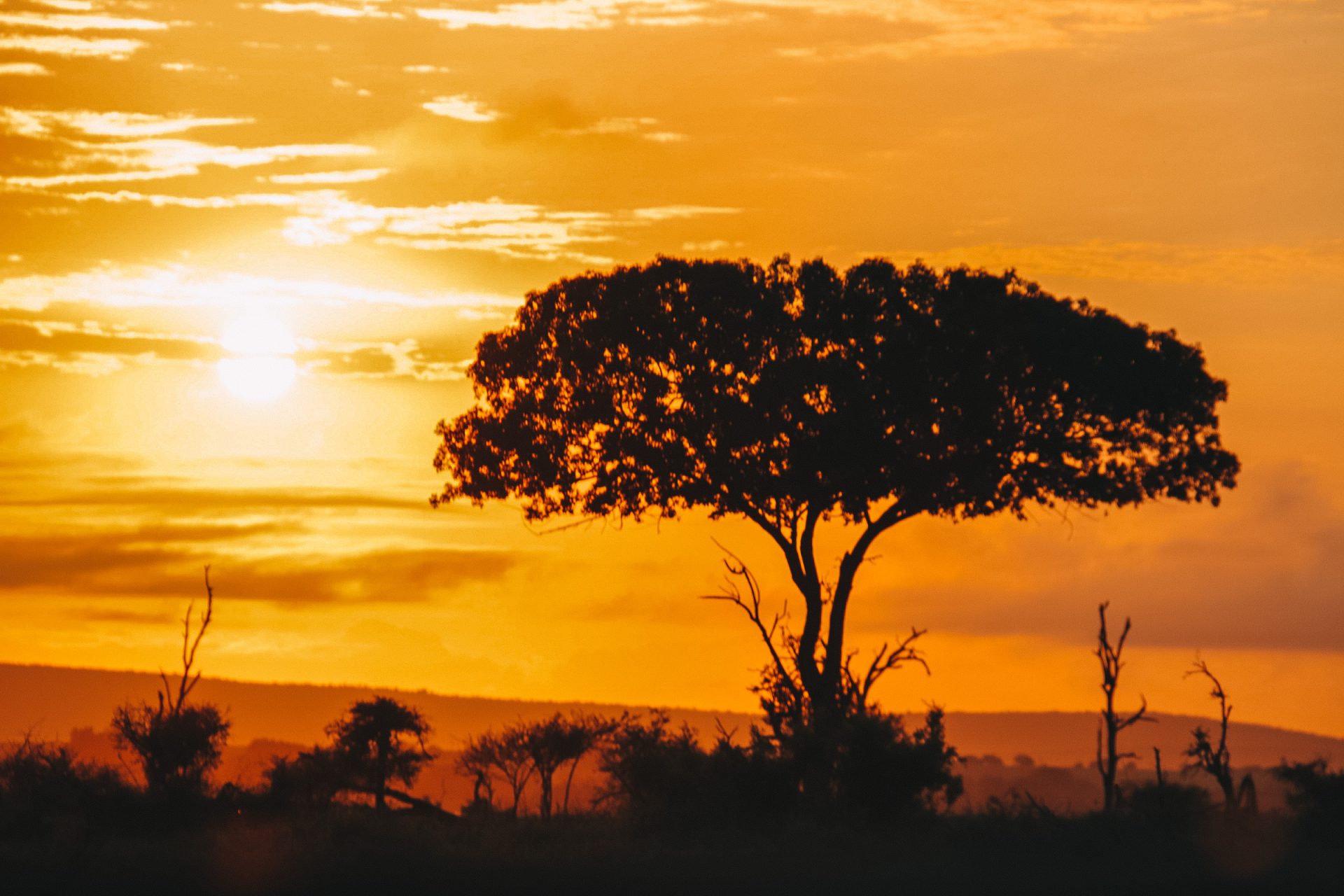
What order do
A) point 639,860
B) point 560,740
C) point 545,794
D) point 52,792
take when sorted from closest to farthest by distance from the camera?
point 639,860 < point 52,792 < point 545,794 < point 560,740

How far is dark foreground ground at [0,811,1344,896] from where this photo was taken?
1201 inches

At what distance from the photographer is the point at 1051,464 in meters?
42.1

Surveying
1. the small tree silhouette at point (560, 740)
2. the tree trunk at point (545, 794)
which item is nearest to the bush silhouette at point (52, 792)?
the tree trunk at point (545, 794)

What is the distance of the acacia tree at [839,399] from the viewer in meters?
40.8

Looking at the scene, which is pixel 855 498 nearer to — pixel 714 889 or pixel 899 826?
pixel 899 826

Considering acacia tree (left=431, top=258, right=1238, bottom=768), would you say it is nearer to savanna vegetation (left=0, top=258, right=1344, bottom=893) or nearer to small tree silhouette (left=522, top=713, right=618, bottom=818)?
savanna vegetation (left=0, top=258, right=1344, bottom=893)

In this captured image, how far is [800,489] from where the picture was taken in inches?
1615

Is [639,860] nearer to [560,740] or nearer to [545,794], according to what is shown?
[545,794]

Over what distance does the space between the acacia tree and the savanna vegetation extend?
6 centimetres

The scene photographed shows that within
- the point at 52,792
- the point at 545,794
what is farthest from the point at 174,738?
the point at 545,794

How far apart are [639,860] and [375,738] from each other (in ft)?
60.7

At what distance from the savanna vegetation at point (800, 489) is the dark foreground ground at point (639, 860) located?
7.6 inches

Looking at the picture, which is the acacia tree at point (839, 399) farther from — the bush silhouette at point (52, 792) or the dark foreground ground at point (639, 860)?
the bush silhouette at point (52, 792)

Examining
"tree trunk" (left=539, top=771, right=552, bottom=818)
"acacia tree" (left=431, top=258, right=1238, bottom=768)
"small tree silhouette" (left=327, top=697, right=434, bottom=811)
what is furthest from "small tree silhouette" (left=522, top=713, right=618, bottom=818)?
"acacia tree" (left=431, top=258, right=1238, bottom=768)
